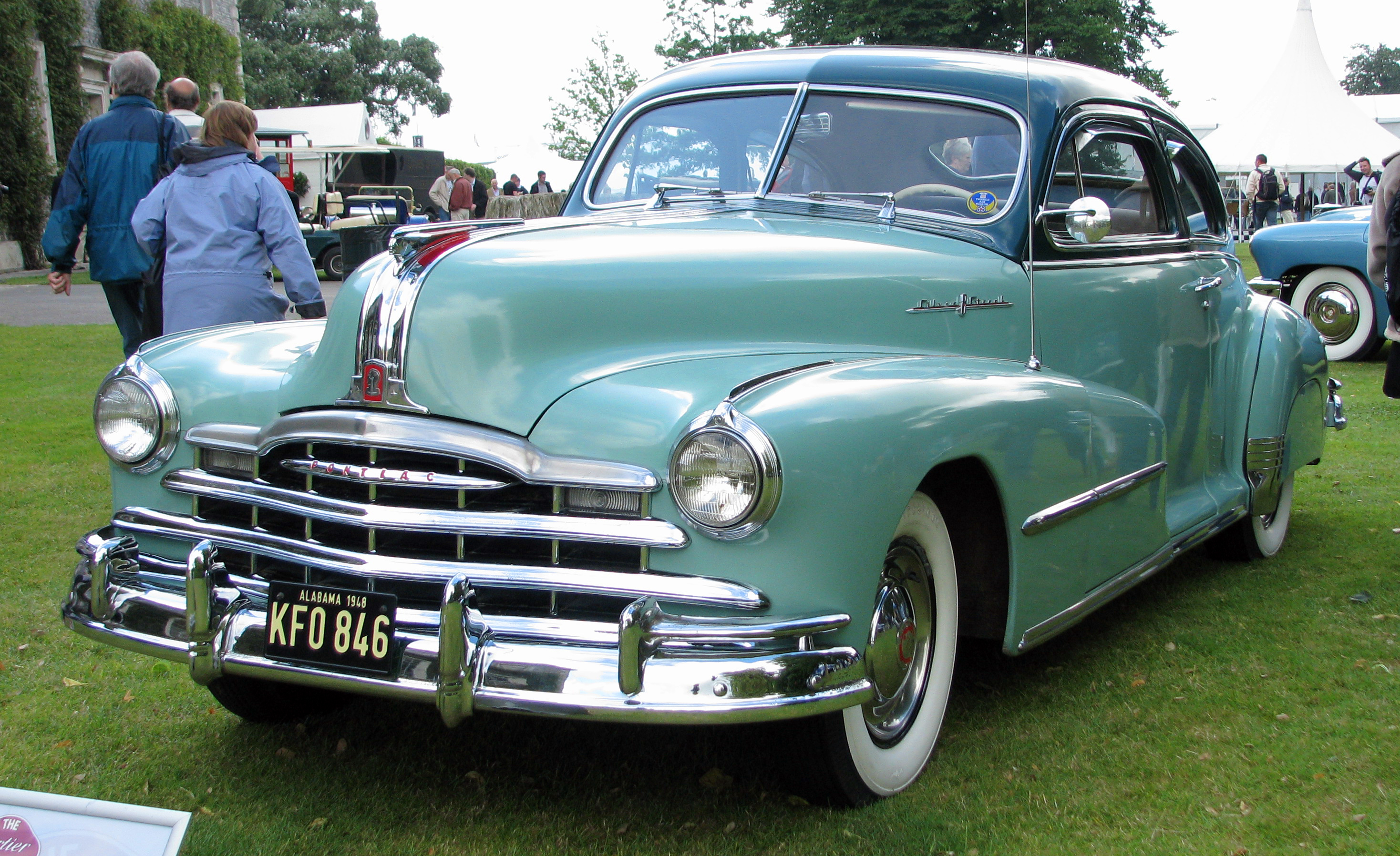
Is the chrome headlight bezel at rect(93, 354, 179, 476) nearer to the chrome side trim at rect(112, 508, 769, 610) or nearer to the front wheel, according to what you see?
the chrome side trim at rect(112, 508, 769, 610)

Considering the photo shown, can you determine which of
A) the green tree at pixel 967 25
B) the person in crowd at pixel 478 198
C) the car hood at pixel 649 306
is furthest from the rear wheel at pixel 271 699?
the green tree at pixel 967 25

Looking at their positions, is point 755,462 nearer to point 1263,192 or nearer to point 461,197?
point 461,197

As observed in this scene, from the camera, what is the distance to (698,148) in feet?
12.4

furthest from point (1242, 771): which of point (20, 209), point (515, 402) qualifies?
point (20, 209)

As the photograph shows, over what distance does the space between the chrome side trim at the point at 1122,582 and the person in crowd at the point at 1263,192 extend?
19250mm

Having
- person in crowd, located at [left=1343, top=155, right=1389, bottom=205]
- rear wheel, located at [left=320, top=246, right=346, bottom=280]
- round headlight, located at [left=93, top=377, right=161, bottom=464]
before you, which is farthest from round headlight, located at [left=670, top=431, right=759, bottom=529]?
person in crowd, located at [left=1343, top=155, right=1389, bottom=205]

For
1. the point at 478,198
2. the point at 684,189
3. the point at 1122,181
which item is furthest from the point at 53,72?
the point at 1122,181

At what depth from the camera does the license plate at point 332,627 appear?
2.28m

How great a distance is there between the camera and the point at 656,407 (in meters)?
2.37

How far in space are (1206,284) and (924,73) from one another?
1348mm

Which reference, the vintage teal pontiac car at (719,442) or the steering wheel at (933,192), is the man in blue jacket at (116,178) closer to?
the vintage teal pontiac car at (719,442)

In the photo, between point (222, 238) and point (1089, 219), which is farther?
point (222, 238)

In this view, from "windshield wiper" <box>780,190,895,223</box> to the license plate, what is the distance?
1.71m

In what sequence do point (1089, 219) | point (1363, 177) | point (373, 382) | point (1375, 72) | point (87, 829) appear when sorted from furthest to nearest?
point (1375, 72) < point (1363, 177) < point (1089, 219) < point (373, 382) < point (87, 829)
